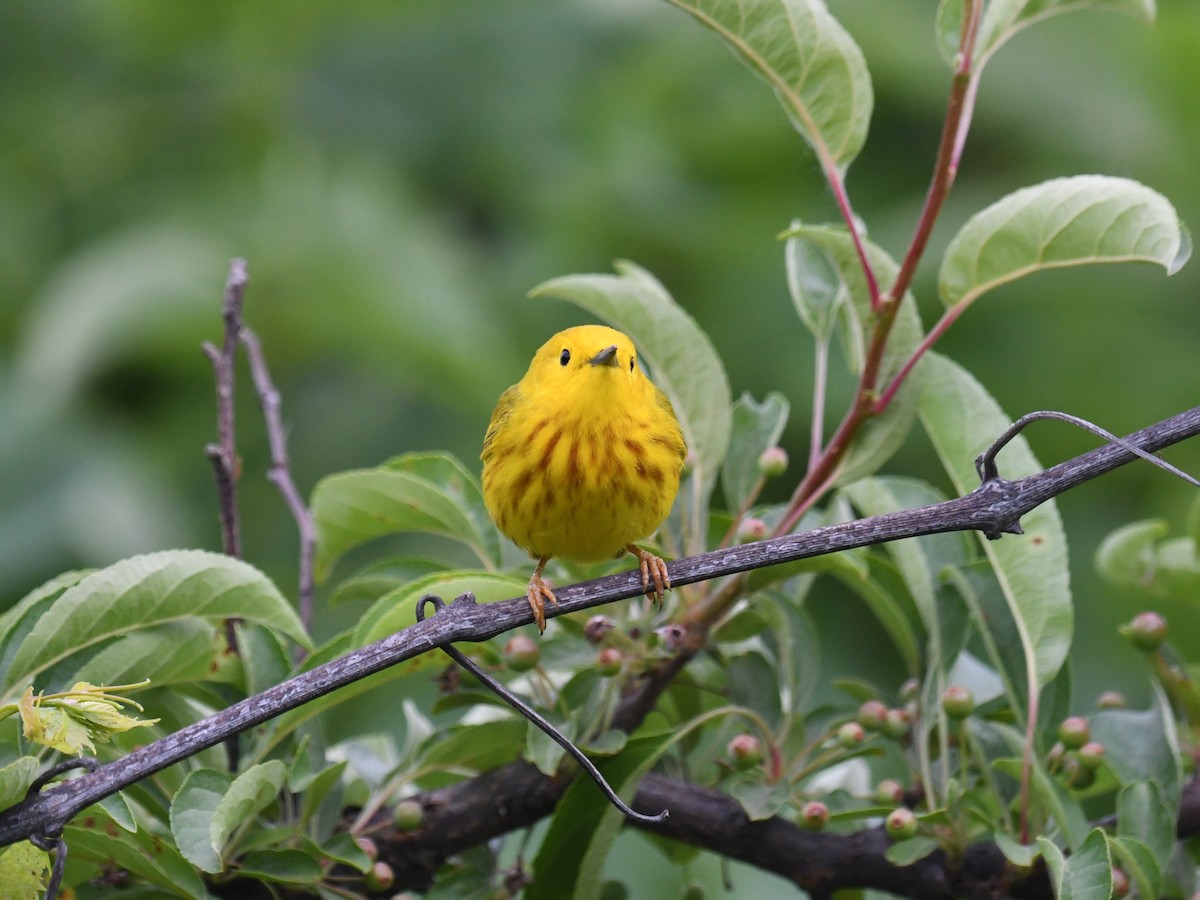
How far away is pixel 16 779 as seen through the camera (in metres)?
1.64

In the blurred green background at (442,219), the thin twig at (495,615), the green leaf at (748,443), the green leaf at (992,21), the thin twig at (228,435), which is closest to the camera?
the thin twig at (495,615)

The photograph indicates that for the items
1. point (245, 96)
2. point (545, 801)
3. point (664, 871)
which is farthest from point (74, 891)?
point (245, 96)

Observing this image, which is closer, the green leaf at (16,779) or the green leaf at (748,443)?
the green leaf at (16,779)

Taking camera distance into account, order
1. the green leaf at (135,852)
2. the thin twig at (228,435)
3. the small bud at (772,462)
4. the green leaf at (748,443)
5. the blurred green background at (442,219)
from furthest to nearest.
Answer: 1. the blurred green background at (442,219)
2. the green leaf at (748,443)
3. the small bud at (772,462)
4. the thin twig at (228,435)
5. the green leaf at (135,852)

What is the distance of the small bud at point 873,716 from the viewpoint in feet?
6.96

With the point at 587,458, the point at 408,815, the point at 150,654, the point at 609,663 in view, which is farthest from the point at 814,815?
the point at 150,654

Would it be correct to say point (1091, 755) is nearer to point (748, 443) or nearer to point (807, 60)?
point (748, 443)

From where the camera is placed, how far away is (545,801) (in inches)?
82.0

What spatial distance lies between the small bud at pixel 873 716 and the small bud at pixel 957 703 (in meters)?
0.10

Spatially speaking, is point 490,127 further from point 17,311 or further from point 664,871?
point 664,871

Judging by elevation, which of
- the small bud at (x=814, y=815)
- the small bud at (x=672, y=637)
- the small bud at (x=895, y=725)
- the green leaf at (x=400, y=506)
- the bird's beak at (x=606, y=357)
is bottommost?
the small bud at (x=814, y=815)

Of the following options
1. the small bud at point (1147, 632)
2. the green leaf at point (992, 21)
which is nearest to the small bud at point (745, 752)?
the small bud at point (1147, 632)

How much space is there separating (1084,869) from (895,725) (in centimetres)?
39

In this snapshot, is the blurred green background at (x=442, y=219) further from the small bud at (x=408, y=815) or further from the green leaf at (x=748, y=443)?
the small bud at (x=408, y=815)
